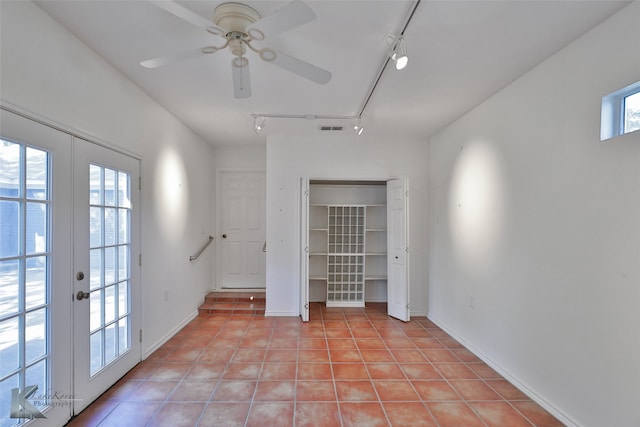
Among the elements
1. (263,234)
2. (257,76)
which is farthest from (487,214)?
(263,234)

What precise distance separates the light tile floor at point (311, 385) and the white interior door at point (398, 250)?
53 centimetres

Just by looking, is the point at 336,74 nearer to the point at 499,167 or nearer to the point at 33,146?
the point at 499,167

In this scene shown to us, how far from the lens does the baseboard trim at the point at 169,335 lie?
2.96 meters

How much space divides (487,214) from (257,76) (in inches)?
104

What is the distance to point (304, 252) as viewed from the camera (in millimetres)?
4008

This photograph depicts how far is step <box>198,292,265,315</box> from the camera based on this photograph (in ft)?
14.0

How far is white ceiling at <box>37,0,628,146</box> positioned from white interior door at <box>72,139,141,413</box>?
0.82 m

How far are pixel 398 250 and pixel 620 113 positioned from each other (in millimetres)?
2774

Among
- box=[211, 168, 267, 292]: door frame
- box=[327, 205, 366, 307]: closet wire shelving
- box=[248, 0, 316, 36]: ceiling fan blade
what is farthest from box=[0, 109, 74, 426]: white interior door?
box=[327, 205, 366, 307]: closet wire shelving

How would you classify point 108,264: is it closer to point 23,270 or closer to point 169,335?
point 23,270

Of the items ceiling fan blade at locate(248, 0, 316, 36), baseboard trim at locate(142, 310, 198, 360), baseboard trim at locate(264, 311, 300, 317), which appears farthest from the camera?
baseboard trim at locate(264, 311, 300, 317)

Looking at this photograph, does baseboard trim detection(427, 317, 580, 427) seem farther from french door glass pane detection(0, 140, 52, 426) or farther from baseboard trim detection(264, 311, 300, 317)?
french door glass pane detection(0, 140, 52, 426)

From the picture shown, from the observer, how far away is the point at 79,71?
203 cm
